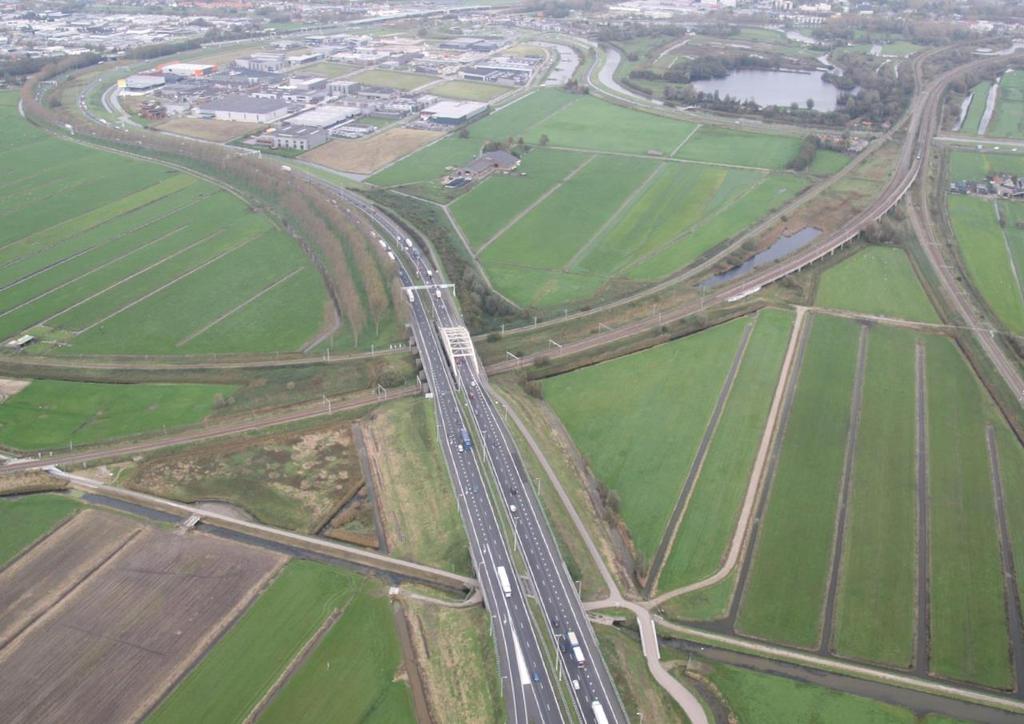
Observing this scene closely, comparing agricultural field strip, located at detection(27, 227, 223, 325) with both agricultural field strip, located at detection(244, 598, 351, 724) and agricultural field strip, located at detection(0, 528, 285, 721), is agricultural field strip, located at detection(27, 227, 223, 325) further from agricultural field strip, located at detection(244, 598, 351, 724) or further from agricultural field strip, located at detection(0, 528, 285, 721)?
agricultural field strip, located at detection(244, 598, 351, 724)

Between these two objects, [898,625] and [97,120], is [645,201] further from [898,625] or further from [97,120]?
[97,120]

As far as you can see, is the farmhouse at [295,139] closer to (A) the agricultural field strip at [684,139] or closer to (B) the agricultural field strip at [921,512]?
(A) the agricultural field strip at [684,139]

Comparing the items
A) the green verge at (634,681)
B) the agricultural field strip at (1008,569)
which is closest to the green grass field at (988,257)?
the agricultural field strip at (1008,569)

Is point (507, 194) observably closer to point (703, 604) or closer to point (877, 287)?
point (877, 287)

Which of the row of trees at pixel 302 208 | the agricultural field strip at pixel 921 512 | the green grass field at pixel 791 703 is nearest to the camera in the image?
the green grass field at pixel 791 703

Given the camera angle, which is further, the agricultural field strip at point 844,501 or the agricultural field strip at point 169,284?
the agricultural field strip at point 169,284

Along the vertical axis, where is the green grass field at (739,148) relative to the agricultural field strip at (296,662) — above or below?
below

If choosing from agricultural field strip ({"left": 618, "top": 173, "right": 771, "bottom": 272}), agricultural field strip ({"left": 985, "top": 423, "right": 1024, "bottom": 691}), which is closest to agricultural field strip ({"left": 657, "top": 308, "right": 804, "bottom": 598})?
agricultural field strip ({"left": 985, "top": 423, "right": 1024, "bottom": 691})
